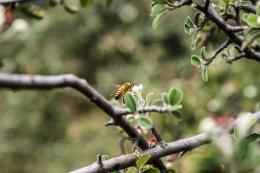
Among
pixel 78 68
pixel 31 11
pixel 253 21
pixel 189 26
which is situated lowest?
pixel 253 21

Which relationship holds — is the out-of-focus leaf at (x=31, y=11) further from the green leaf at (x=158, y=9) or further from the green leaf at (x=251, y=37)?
the green leaf at (x=251, y=37)

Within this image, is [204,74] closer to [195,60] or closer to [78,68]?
[195,60]

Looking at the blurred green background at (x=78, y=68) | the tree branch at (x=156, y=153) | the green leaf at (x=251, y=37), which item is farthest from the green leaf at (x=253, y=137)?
the blurred green background at (x=78, y=68)

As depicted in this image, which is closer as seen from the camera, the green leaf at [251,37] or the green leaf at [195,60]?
the green leaf at [251,37]

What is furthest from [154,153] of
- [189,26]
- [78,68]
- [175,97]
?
[78,68]

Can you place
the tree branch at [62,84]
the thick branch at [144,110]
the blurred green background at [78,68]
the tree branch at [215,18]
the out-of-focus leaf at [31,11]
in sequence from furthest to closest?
the blurred green background at [78,68] → the out-of-focus leaf at [31,11] → the tree branch at [215,18] → the thick branch at [144,110] → the tree branch at [62,84]

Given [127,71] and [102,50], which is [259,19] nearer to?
[127,71]

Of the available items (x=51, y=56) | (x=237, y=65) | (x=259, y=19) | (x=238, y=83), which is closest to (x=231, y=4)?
(x=259, y=19)

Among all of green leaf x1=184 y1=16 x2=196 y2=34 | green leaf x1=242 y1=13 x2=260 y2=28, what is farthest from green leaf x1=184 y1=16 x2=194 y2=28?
green leaf x1=242 y1=13 x2=260 y2=28

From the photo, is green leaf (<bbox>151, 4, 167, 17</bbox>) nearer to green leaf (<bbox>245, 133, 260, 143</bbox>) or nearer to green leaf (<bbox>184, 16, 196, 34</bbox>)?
green leaf (<bbox>184, 16, 196, 34</bbox>)
